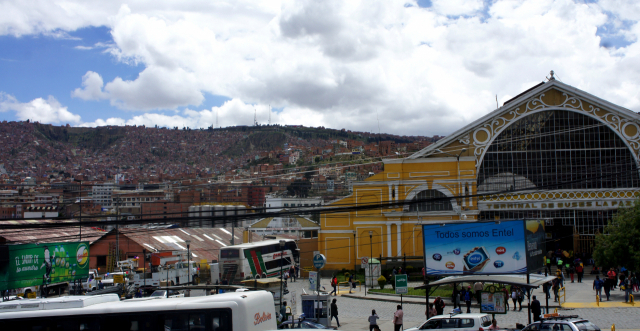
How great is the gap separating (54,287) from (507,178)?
104 feet

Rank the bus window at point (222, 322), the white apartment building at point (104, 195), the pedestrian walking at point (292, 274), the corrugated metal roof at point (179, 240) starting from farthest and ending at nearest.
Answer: the white apartment building at point (104, 195), the corrugated metal roof at point (179, 240), the pedestrian walking at point (292, 274), the bus window at point (222, 322)

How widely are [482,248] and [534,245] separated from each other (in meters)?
2.04

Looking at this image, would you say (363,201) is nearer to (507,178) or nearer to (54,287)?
(507,178)

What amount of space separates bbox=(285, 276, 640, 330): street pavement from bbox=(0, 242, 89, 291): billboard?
13.0m

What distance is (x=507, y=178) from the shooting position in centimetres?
4075

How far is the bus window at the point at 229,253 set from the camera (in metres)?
38.4

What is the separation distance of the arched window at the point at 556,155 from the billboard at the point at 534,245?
63.2 ft

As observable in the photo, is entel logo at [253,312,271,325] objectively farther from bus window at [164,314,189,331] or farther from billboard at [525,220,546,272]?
billboard at [525,220,546,272]

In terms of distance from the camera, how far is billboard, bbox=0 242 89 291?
89.6ft

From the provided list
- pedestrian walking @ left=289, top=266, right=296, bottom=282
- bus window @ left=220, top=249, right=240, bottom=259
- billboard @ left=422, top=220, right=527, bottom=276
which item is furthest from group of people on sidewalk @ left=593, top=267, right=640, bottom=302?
bus window @ left=220, top=249, right=240, bottom=259

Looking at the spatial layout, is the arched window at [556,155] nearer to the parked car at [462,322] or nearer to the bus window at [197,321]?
the parked car at [462,322]

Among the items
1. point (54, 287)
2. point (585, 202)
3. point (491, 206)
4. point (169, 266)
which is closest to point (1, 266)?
point (54, 287)

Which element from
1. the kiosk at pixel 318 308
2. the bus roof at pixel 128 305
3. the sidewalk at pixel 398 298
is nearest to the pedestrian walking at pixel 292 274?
the sidewalk at pixel 398 298

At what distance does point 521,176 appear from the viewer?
4022 centimetres
